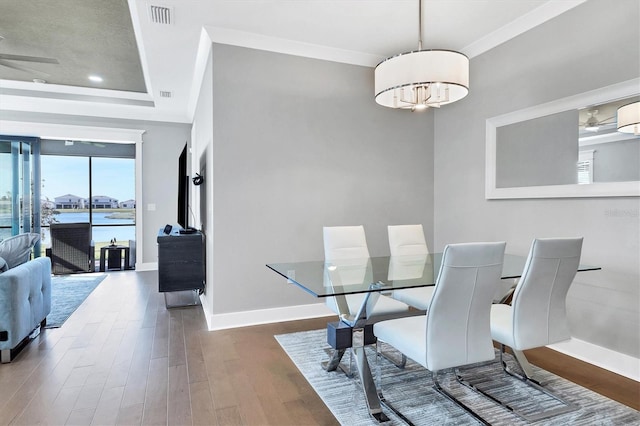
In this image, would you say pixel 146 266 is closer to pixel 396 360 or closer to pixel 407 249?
pixel 407 249

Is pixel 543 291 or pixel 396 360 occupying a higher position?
pixel 543 291

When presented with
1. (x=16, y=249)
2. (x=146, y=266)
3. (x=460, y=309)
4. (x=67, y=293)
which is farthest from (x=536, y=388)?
(x=146, y=266)

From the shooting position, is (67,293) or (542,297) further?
(67,293)

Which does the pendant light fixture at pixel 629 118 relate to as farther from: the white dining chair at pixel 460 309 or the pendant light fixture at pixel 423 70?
the white dining chair at pixel 460 309

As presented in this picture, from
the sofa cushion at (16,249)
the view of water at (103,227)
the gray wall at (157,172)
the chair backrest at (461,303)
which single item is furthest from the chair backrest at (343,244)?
the view of water at (103,227)

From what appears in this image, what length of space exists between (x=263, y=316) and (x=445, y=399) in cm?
200

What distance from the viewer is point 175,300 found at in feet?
14.8

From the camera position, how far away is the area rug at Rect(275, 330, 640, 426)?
198cm

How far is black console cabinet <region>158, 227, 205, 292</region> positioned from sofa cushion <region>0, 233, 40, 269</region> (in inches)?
45.2

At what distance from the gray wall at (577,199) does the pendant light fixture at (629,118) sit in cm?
22

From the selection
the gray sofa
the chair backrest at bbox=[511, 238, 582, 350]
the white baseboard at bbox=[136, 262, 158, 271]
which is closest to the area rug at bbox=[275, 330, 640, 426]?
the chair backrest at bbox=[511, 238, 582, 350]

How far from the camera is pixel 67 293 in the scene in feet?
15.8

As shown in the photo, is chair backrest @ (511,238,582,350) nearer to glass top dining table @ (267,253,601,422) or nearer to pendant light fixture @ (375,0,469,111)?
glass top dining table @ (267,253,601,422)

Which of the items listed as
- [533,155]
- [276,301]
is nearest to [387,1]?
[533,155]
